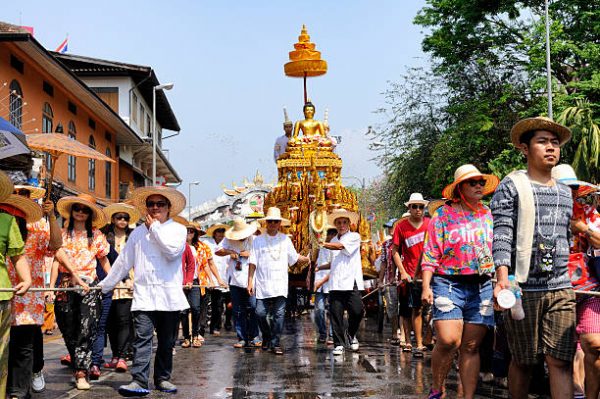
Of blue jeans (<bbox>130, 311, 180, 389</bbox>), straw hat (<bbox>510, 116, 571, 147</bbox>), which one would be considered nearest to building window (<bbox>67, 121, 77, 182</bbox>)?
blue jeans (<bbox>130, 311, 180, 389</bbox>)

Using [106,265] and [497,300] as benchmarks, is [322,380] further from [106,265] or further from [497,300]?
[497,300]

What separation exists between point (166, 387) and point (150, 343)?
1.60 ft

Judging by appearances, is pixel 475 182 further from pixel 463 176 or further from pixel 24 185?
pixel 24 185

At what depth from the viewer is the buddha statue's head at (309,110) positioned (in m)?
23.6

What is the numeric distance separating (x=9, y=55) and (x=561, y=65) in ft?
55.4

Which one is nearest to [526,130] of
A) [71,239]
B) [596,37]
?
[71,239]

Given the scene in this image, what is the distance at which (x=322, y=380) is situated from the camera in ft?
29.7

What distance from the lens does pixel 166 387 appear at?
27.6ft

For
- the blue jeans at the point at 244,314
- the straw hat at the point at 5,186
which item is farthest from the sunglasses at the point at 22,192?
the blue jeans at the point at 244,314

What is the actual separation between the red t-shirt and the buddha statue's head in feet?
39.6

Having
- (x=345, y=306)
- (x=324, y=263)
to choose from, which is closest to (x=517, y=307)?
(x=345, y=306)

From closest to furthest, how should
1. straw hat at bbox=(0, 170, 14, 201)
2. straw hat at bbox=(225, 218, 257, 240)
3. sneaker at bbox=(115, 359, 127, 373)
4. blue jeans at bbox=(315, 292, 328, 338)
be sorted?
straw hat at bbox=(0, 170, 14, 201)
sneaker at bbox=(115, 359, 127, 373)
blue jeans at bbox=(315, 292, 328, 338)
straw hat at bbox=(225, 218, 257, 240)

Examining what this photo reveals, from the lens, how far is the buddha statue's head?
77.4 ft

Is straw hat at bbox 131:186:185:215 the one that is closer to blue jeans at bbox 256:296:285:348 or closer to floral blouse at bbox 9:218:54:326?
floral blouse at bbox 9:218:54:326
